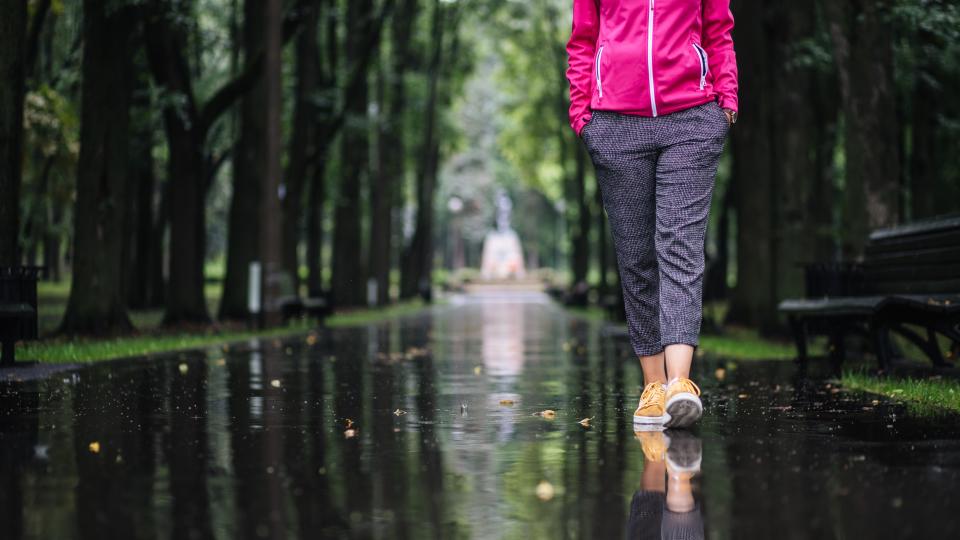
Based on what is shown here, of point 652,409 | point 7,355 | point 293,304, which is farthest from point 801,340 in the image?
point 293,304

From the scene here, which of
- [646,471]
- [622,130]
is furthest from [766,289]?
[646,471]

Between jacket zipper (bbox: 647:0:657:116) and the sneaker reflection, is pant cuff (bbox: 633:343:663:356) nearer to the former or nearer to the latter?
the sneaker reflection

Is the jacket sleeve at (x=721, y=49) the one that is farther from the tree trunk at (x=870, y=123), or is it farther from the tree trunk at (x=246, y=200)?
the tree trunk at (x=246, y=200)

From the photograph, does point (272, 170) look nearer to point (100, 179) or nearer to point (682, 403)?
point (100, 179)

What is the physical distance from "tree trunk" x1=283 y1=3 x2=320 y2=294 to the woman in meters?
20.8

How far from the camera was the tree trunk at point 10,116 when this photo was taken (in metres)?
12.7

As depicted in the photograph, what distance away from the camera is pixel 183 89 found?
74.1 feet

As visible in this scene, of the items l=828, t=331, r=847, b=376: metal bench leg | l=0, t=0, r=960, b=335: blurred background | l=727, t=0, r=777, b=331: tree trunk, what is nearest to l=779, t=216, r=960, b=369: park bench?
l=828, t=331, r=847, b=376: metal bench leg

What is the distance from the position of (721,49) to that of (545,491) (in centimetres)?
301

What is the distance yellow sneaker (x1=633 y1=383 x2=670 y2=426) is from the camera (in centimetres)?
695

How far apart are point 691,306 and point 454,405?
225cm

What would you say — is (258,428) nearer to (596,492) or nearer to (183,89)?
(596,492)

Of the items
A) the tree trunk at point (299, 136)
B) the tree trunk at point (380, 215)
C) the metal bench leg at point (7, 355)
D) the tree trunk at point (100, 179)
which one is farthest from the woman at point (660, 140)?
the tree trunk at point (380, 215)

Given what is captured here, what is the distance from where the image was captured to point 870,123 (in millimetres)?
14594
